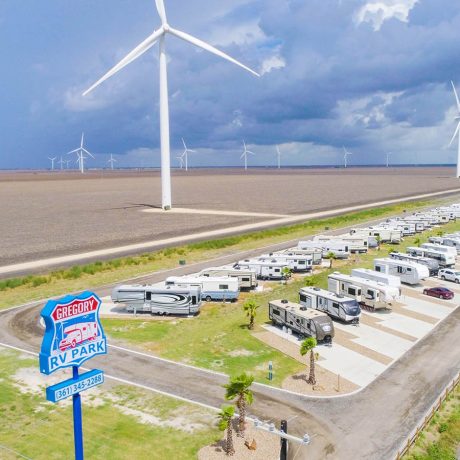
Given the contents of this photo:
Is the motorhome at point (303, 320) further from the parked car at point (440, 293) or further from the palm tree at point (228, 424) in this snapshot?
the parked car at point (440, 293)

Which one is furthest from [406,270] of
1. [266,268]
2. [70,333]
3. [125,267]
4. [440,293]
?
[70,333]

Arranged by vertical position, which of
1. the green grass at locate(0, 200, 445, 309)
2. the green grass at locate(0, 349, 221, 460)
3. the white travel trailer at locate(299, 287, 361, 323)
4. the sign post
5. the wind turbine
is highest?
the wind turbine

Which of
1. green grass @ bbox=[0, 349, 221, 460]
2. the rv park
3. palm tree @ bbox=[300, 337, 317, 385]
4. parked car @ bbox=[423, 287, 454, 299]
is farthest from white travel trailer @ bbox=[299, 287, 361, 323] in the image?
green grass @ bbox=[0, 349, 221, 460]

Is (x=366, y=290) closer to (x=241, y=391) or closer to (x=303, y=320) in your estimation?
(x=303, y=320)

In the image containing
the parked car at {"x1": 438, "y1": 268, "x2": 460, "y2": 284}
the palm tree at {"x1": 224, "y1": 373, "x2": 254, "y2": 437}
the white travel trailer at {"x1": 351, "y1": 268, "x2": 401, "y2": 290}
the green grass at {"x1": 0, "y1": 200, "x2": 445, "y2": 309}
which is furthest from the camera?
the parked car at {"x1": 438, "y1": 268, "x2": 460, "y2": 284}

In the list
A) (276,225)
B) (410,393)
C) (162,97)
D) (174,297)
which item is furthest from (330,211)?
(410,393)

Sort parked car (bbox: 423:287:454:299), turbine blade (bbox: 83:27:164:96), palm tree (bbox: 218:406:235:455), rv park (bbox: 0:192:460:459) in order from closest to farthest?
palm tree (bbox: 218:406:235:455)
rv park (bbox: 0:192:460:459)
parked car (bbox: 423:287:454:299)
turbine blade (bbox: 83:27:164:96)

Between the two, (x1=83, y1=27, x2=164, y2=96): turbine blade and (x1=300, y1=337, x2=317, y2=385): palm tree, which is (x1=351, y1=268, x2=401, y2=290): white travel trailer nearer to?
(x1=300, y1=337, x2=317, y2=385): palm tree

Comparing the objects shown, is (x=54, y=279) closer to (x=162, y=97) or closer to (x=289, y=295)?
(x=289, y=295)

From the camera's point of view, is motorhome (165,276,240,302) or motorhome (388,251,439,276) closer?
motorhome (165,276,240,302)
